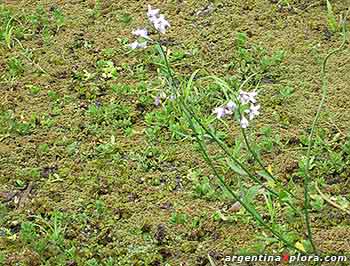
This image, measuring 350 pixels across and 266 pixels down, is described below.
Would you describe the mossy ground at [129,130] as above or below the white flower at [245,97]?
below

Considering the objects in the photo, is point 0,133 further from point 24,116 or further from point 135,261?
point 135,261

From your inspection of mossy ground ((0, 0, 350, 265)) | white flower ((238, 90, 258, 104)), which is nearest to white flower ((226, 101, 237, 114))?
white flower ((238, 90, 258, 104))

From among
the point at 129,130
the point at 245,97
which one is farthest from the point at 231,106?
the point at 129,130

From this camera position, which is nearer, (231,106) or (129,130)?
(231,106)

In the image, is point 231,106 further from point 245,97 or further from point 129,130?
point 129,130

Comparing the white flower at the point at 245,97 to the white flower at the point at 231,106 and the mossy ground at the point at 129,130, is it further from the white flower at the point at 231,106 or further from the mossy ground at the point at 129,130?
the mossy ground at the point at 129,130

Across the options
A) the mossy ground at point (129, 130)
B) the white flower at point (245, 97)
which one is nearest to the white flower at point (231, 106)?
the white flower at point (245, 97)

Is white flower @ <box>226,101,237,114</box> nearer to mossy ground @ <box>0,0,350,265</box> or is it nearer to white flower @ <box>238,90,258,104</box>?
white flower @ <box>238,90,258,104</box>

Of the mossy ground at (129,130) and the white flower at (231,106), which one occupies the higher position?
the white flower at (231,106)

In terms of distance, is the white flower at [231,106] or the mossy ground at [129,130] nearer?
the white flower at [231,106]
